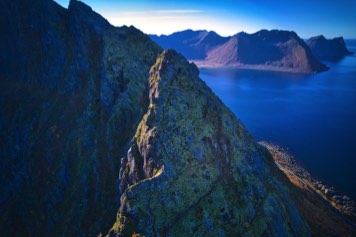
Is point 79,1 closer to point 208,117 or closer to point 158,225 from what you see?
point 208,117

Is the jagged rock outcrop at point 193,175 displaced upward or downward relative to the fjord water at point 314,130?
upward

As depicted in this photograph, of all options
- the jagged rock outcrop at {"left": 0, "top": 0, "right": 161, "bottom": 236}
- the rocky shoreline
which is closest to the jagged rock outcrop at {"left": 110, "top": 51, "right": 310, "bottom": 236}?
the jagged rock outcrop at {"left": 0, "top": 0, "right": 161, "bottom": 236}

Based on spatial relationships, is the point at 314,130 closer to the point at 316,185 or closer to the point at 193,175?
the point at 316,185

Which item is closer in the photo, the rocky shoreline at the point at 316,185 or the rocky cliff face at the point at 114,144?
the rocky cliff face at the point at 114,144

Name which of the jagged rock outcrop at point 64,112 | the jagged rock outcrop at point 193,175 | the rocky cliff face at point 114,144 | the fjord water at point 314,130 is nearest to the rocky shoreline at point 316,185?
the fjord water at point 314,130

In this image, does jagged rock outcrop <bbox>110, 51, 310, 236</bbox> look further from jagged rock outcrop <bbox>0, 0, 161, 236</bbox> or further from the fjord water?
the fjord water

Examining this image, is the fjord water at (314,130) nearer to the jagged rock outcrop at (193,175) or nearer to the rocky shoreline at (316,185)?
the rocky shoreline at (316,185)
